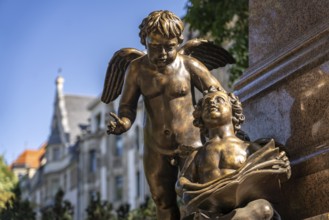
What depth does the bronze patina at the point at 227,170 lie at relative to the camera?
4156mm

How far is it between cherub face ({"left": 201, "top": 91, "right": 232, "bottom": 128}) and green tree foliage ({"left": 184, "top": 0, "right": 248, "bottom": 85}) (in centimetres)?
959

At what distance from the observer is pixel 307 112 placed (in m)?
4.86

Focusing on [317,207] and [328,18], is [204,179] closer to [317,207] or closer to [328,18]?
[317,207]

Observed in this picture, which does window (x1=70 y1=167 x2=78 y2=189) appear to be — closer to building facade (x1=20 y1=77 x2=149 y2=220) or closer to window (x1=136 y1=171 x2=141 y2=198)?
building facade (x1=20 y1=77 x2=149 y2=220)

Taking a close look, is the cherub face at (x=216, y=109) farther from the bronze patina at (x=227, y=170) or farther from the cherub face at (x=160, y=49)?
the cherub face at (x=160, y=49)

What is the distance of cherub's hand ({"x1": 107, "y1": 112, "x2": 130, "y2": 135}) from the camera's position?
5031mm

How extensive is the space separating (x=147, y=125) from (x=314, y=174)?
1.23 metres

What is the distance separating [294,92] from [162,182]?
3.52 feet

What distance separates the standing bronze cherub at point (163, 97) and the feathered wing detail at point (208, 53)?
0.24 metres

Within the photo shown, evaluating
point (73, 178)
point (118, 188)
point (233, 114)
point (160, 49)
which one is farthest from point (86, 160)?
point (233, 114)

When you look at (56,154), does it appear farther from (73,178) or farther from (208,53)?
(208,53)

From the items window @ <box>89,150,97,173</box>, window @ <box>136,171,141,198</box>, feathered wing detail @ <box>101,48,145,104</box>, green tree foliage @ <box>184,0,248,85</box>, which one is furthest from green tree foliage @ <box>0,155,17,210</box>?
window @ <box>89,150,97,173</box>

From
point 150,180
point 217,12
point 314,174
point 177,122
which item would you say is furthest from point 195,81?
point 217,12

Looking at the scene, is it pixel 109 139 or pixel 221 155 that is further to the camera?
pixel 109 139
